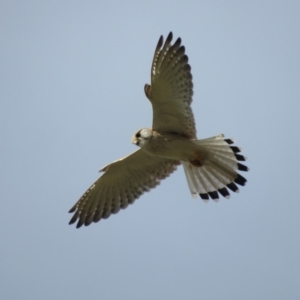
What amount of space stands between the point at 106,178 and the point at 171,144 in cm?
146

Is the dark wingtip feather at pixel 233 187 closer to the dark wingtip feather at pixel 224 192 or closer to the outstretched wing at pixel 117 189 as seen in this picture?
the dark wingtip feather at pixel 224 192

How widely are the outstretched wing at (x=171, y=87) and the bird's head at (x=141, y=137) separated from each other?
255 mm

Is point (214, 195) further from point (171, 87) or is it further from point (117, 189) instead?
point (171, 87)

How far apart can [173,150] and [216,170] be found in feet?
2.37

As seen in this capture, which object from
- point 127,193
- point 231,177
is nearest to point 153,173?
point 127,193

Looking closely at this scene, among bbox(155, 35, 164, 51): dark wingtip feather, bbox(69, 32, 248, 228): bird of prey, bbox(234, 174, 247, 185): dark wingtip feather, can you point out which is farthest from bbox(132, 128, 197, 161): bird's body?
bbox(155, 35, 164, 51): dark wingtip feather

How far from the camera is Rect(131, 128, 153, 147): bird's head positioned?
11250mm

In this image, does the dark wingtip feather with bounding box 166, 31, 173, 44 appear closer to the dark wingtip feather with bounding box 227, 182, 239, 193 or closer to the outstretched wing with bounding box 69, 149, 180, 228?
the outstretched wing with bounding box 69, 149, 180, 228

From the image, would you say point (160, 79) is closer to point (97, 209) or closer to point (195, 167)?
point (195, 167)

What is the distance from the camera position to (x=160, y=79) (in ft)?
36.4

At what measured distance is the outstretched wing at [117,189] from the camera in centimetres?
1234

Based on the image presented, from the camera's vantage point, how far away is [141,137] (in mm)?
11242

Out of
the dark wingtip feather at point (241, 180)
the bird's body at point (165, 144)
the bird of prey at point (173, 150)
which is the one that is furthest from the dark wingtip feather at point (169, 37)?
the dark wingtip feather at point (241, 180)

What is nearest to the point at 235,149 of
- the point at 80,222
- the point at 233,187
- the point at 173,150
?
the point at 233,187
